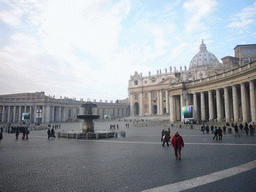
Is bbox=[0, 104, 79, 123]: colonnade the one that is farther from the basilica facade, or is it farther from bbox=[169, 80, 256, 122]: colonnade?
bbox=[169, 80, 256, 122]: colonnade

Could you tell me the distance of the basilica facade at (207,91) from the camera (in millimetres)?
27828

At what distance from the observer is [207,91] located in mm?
36281

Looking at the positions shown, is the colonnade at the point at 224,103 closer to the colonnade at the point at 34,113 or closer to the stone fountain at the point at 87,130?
the stone fountain at the point at 87,130

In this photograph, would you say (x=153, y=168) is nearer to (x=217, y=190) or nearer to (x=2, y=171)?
(x=217, y=190)

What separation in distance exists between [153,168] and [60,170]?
394cm

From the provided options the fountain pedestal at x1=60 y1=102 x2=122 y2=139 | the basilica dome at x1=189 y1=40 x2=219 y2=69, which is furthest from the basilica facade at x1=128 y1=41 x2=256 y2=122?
the fountain pedestal at x1=60 y1=102 x2=122 y2=139

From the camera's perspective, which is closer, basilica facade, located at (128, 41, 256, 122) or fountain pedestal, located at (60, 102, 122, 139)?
fountain pedestal, located at (60, 102, 122, 139)

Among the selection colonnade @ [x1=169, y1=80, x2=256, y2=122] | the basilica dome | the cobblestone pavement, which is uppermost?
the basilica dome

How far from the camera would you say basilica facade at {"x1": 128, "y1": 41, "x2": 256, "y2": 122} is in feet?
91.3

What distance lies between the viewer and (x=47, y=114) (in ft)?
260

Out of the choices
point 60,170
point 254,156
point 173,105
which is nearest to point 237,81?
point 173,105

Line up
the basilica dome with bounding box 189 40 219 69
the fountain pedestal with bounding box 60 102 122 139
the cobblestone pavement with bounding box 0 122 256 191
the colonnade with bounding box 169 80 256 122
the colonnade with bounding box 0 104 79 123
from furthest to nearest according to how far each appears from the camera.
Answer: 1. the basilica dome with bounding box 189 40 219 69
2. the colonnade with bounding box 0 104 79 123
3. the colonnade with bounding box 169 80 256 122
4. the fountain pedestal with bounding box 60 102 122 139
5. the cobblestone pavement with bounding box 0 122 256 191

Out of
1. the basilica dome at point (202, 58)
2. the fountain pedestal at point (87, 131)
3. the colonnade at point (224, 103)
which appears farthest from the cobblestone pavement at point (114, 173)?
the basilica dome at point (202, 58)

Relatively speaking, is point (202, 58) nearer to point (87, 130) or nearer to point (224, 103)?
point (224, 103)
